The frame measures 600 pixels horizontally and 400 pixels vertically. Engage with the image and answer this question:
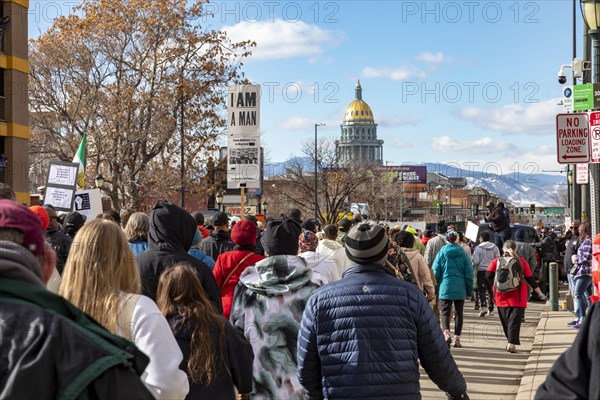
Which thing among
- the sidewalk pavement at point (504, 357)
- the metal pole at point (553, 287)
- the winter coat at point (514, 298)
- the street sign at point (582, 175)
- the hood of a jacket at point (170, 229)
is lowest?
the sidewalk pavement at point (504, 357)

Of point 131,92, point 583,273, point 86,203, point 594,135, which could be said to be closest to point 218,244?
point 86,203

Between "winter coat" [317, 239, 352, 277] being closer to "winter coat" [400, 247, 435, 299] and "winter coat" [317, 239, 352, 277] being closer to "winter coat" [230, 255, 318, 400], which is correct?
"winter coat" [400, 247, 435, 299]

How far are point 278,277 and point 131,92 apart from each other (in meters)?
33.9

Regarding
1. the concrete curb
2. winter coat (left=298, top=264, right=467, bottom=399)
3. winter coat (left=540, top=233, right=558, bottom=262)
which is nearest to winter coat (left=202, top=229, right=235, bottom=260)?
the concrete curb

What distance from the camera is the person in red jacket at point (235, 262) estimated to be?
24.2 feet

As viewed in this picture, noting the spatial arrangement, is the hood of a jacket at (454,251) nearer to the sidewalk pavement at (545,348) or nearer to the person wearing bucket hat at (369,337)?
the sidewalk pavement at (545,348)

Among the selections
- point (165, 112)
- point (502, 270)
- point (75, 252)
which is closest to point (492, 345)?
point (502, 270)

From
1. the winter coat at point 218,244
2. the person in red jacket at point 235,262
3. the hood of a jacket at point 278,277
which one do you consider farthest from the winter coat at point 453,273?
the hood of a jacket at point 278,277

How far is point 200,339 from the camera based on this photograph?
476 centimetres

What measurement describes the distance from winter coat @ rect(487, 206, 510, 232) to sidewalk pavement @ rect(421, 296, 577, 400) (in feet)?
6.88

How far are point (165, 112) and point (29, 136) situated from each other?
22.8 feet

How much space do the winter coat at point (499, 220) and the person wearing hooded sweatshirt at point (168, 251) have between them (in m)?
13.8

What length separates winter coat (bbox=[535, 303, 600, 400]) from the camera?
2.83 metres

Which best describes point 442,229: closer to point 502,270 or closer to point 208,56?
point 502,270
